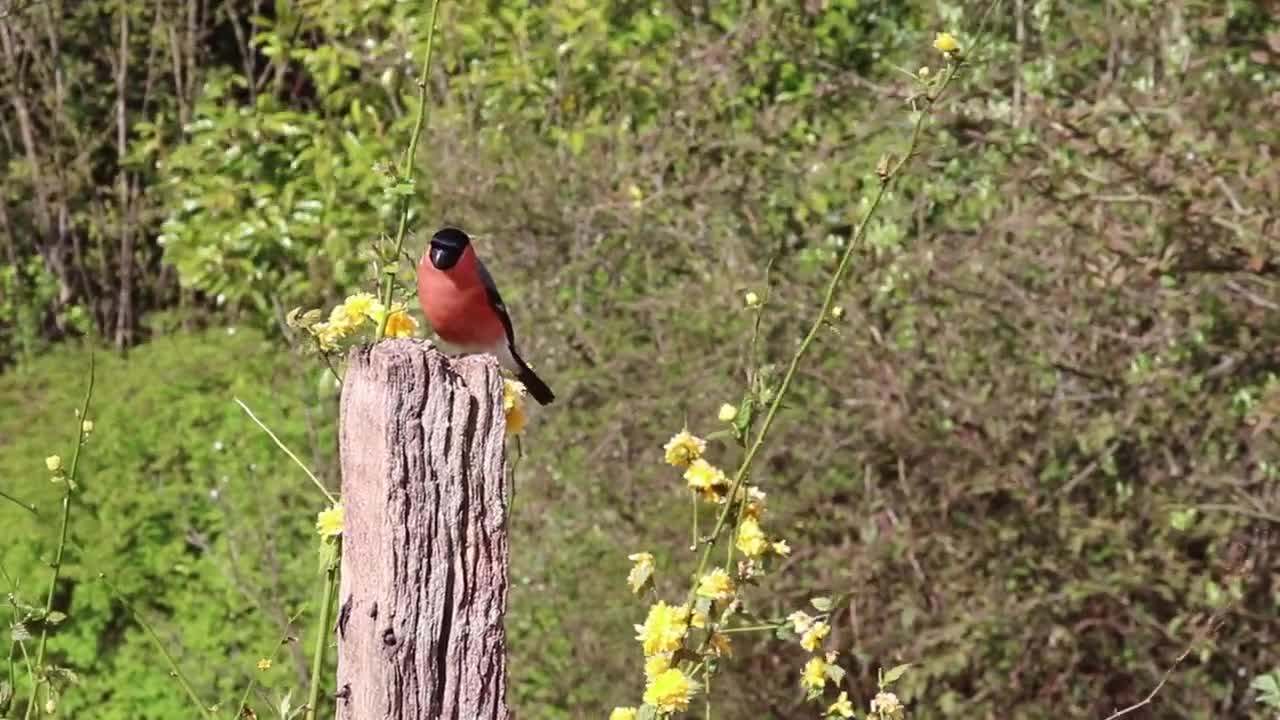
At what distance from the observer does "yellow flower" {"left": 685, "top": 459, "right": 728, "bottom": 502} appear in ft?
8.46

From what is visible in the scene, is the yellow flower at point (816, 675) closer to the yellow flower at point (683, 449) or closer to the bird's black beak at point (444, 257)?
the yellow flower at point (683, 449)

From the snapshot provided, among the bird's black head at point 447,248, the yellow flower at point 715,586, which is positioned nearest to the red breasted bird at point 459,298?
the bird's black head at point 447,248

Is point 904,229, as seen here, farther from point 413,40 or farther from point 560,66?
point 413,40

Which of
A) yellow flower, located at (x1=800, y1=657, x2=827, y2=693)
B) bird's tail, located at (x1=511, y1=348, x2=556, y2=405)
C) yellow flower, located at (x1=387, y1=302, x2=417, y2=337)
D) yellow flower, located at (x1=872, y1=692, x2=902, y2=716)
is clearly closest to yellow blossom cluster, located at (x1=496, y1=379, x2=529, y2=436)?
yellow flower, located at (x1=387, y1=302, x2=417, y2=337)

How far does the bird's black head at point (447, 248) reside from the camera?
3.52 metres

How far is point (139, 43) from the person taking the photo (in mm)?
11242

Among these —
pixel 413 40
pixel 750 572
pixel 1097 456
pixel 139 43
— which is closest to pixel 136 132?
pixel 139 43

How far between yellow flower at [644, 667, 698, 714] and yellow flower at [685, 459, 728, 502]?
0.25 m

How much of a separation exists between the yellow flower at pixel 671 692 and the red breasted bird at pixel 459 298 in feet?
3.81

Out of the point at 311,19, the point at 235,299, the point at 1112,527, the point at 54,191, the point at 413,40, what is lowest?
the point at 54,191

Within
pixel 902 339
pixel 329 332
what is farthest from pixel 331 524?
pixel 902 339

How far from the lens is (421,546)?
2164 mm

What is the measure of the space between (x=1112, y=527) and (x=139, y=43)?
7961 mm

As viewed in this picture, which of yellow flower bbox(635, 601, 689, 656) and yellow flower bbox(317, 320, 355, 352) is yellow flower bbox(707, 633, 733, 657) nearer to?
yellow flower bbox(635, 601, 689, 656)
